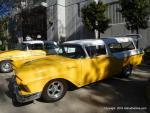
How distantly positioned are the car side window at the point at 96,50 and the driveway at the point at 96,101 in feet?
3.94

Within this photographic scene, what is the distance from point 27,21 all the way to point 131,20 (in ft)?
60.7

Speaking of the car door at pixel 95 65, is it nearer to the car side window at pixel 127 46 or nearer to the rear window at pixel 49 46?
the car side window at pixel 127 46

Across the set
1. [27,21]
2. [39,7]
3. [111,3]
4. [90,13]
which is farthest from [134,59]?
[27,21]

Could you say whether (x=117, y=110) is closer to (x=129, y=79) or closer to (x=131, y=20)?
(x=129, y=79)

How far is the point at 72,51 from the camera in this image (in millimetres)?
7773

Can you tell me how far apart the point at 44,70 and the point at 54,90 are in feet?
2.19

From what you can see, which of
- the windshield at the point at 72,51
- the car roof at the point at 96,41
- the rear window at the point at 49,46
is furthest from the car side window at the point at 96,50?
the rear window at the point at 49,46

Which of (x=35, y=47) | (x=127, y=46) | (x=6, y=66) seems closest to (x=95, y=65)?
(x=127, y=46)

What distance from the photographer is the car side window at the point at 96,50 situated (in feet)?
25.0

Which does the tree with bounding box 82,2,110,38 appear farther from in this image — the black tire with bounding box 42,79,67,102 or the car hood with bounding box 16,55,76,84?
the black tire with bounding box 42,79,67,102

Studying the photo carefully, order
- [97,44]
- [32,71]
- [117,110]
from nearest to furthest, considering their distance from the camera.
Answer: [117,110] → [32,71] → [97,44]

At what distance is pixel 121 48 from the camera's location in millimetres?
8859

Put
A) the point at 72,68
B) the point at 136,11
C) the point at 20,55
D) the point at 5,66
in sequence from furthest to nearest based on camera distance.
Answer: the point at 136,11, the point at 5,66, the point at 20,55, the point at 72,68

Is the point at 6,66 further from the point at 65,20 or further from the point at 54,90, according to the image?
the point at 65,20
